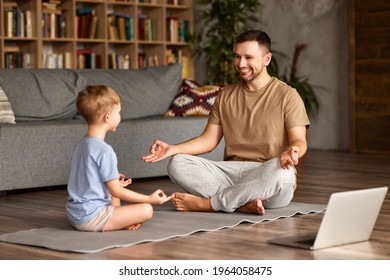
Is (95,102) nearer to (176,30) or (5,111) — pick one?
(5,111)

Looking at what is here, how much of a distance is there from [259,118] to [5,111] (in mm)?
1746

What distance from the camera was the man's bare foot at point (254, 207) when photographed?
3.83m

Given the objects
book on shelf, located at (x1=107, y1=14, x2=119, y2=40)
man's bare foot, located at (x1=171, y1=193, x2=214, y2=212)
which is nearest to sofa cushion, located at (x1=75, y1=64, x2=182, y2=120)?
man's bare foot, located at (x1=171, y1=193, x2=214, y2=212)

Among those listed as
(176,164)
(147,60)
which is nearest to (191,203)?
(176,164)

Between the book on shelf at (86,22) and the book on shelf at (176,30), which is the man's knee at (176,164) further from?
the book on shelf at (176,30)

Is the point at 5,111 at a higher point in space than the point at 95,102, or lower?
lower

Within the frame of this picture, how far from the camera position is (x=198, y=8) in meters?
9.28

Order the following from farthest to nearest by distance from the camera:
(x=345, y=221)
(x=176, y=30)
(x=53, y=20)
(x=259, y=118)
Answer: (x=176, y=30) < (x=53, y=20) < (x=259, y=118) < (x=345, y=221)

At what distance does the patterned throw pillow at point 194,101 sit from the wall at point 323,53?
2.07 m

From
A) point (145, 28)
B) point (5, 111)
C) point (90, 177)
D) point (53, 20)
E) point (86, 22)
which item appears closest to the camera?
point (90, 177)

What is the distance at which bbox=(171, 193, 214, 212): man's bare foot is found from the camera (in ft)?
13.0

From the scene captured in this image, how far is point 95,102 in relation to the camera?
3398 millimetres

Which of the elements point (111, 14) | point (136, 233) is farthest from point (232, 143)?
point (111, 14)
